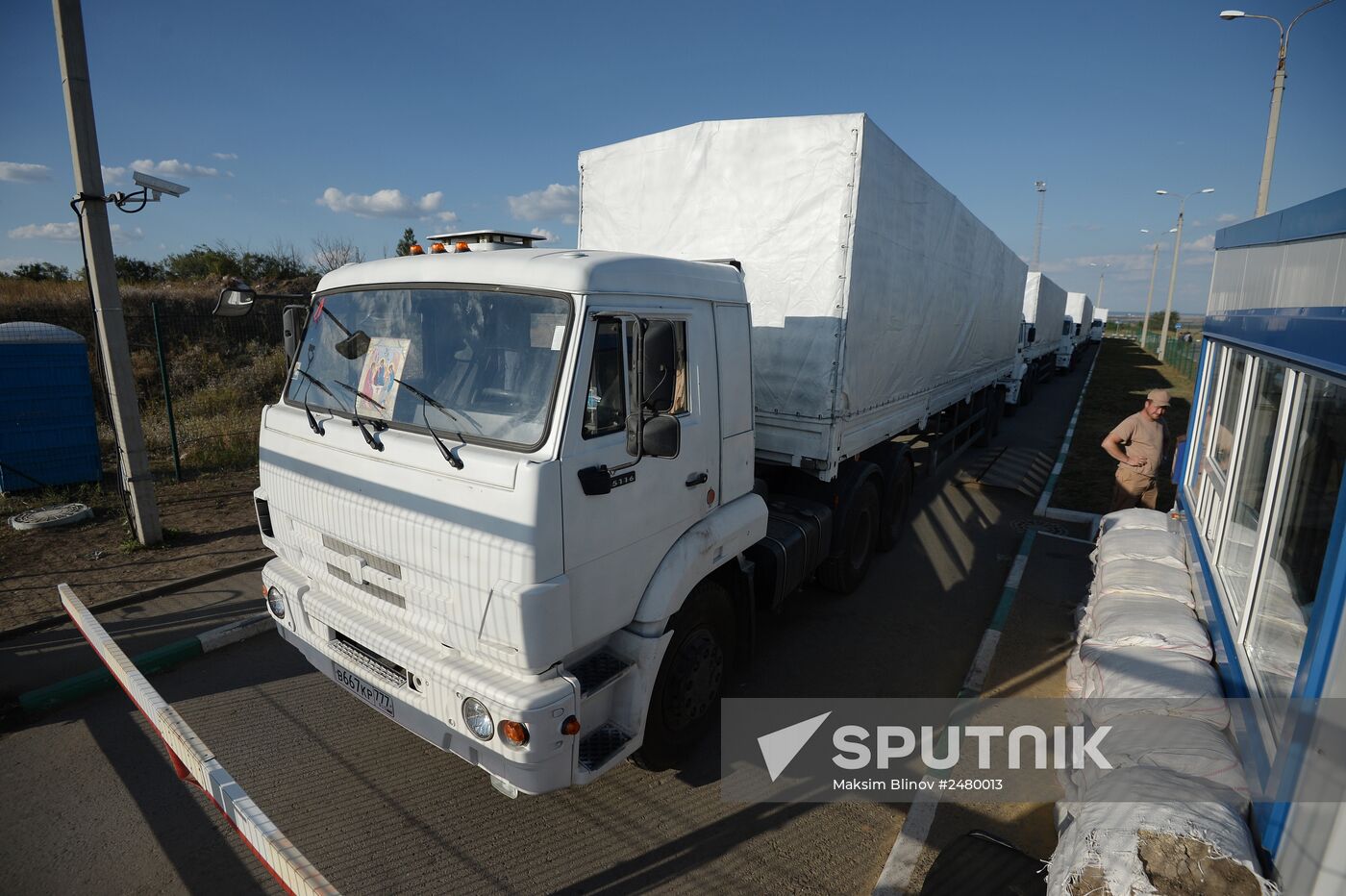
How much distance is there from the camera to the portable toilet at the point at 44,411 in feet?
25.2

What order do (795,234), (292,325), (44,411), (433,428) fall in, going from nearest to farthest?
1. (433,428)
2. (292,325)
3. (795,234)
4. (44,411)

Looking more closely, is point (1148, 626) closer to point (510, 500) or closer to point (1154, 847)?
point (1154, 847)

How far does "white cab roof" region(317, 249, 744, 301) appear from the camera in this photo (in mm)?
2859

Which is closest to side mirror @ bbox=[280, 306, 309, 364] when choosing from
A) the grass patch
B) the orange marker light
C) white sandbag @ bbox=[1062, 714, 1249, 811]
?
the orange marker light

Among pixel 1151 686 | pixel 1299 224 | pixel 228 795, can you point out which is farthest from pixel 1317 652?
A: pixel 228 795

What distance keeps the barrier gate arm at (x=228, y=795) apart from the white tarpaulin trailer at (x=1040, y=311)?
744 inches

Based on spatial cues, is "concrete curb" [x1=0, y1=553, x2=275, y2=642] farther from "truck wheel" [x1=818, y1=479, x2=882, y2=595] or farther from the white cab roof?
"truck wheel" [x1=818, y1=479, x2=882, y2=595]

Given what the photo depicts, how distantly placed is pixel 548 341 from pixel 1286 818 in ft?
10.8

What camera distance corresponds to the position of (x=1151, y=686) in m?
3.25

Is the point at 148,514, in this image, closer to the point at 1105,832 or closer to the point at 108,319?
the point at 108,319

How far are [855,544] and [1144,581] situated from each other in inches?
Answer: 86.3

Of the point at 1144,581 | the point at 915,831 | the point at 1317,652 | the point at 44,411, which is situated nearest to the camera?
the point at 1317,652

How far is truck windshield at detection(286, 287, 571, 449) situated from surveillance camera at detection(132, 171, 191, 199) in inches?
149

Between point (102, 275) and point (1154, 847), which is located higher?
point (102, 275)
